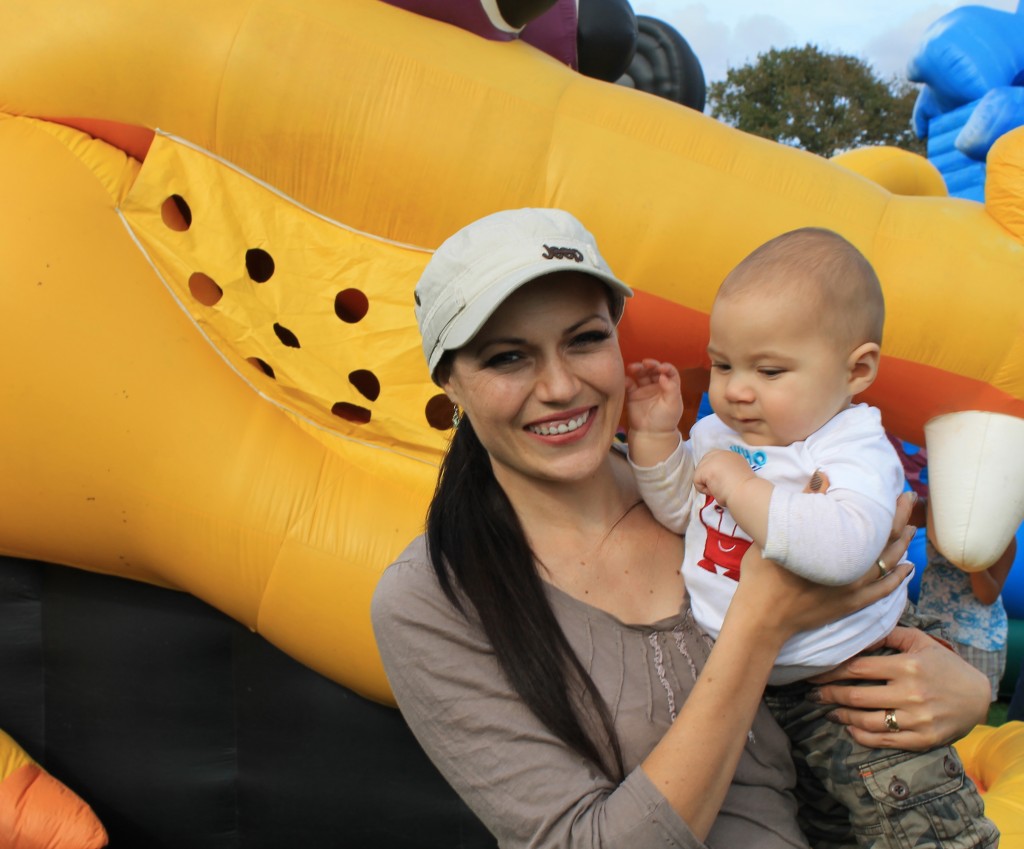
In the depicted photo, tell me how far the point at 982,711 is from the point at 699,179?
138cm

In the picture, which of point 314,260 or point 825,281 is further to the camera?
point 314,260

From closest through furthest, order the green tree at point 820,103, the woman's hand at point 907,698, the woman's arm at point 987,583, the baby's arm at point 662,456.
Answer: the woman's hand at point 907,698, the baby's arm at point 662,456, the woman's arm at point 987,583, the green tree at point 820,103

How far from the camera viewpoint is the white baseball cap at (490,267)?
1326mm

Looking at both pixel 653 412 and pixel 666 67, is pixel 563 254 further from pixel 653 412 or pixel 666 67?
pixel 666 67

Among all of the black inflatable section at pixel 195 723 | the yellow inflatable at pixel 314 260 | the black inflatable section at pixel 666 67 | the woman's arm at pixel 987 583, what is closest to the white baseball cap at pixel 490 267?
the yellow inflatable at pixel 314 260

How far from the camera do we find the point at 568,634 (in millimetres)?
1407

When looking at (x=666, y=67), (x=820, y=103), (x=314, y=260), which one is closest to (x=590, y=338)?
(x=314, y=260)

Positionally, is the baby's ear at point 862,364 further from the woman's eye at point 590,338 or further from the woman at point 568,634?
the woman's eye at point 590,338

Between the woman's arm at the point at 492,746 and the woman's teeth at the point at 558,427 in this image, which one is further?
the woman's teeth at the point at 558,427

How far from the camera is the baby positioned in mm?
1447

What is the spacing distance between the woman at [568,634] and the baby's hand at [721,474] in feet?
0.36

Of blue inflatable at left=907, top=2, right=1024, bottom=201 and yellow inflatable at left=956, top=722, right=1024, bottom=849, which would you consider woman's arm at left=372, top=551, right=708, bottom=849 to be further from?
blue inflatable at left=907, top=2, right=1024, bottom=201

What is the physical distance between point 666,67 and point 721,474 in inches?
159

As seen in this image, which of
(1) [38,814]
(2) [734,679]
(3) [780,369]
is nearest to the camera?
(2) [734,679]
